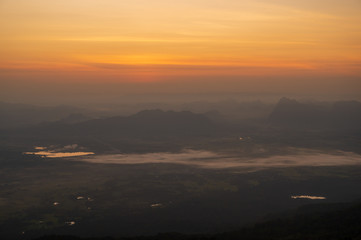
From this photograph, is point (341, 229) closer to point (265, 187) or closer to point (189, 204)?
point (189, 204)

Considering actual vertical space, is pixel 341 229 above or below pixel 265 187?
above

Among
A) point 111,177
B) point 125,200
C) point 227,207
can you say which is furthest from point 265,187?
point 111,177

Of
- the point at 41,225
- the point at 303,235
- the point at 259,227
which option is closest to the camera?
the point at 303,235

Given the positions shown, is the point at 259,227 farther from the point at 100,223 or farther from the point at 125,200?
the point at 125,200

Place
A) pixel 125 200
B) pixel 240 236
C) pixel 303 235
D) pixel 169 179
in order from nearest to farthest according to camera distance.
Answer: pixel 303 235, pixel 240 236, pixel 125 200, pixel 169 179

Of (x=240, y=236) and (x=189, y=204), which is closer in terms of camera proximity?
(x=240, y=236)

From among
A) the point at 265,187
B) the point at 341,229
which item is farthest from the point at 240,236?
the point at 265,187
